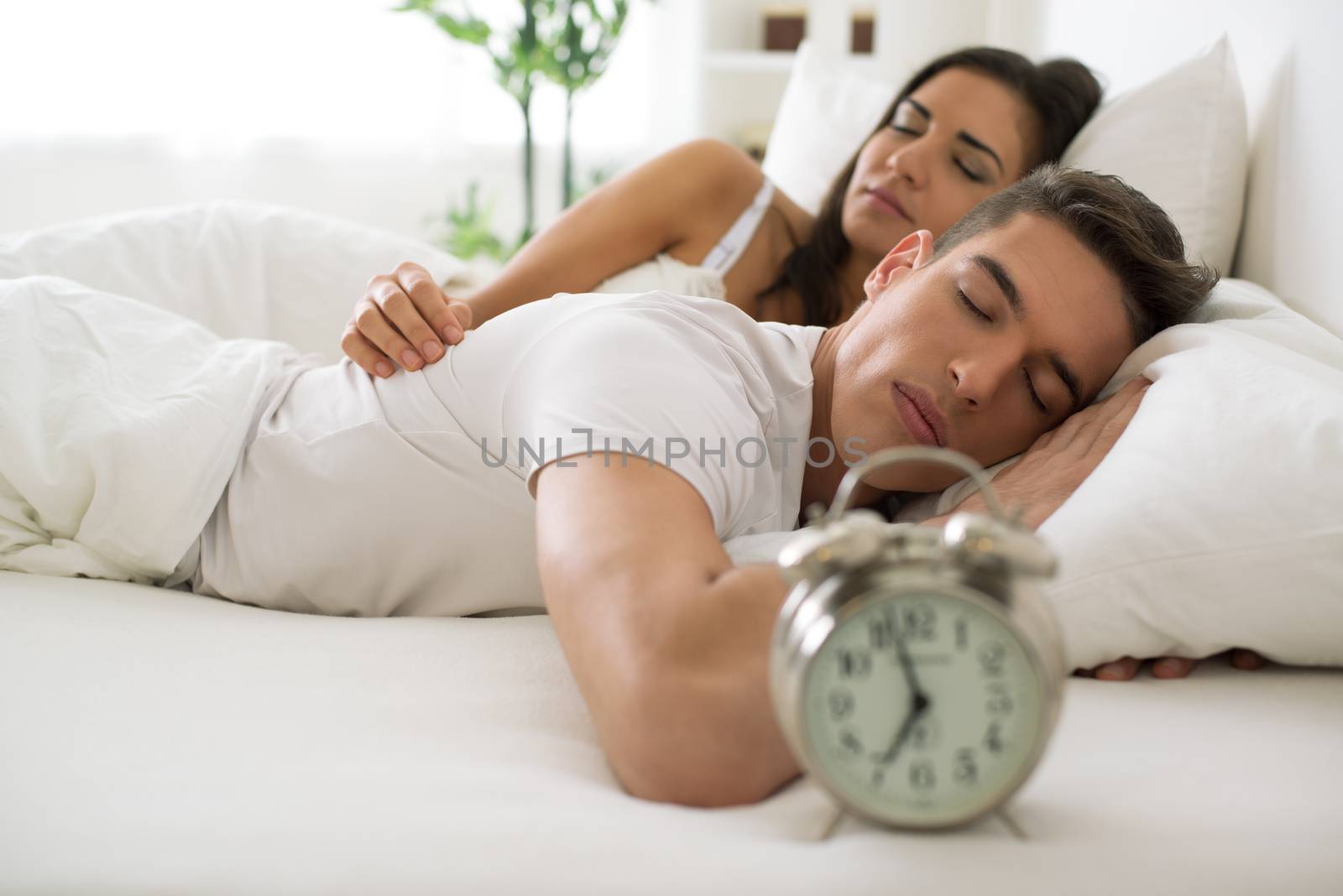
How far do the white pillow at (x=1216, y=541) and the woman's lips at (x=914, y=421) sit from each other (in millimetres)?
205

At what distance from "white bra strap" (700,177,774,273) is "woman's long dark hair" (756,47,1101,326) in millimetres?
94

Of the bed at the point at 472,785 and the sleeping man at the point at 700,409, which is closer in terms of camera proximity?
the bed at the point at 472,785

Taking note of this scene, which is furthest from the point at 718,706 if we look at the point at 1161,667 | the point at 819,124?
the point at 819,124

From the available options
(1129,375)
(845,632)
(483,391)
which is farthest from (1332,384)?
(483,391)

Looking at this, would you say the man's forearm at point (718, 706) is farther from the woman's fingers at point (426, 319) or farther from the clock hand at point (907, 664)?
the woman's fingers at point (426, 319)

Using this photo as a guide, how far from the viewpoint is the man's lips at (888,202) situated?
2.02m

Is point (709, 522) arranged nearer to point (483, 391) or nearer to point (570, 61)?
point (483, 391)

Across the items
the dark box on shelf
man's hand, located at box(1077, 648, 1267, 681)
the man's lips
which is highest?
the dark box on shelf

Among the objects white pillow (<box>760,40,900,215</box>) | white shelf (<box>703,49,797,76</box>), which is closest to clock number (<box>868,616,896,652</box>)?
white pillow (<box>760,40,900,215</box>)

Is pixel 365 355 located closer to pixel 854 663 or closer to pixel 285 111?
pixel 854 663

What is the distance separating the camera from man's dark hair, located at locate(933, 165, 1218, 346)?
50.3 inches

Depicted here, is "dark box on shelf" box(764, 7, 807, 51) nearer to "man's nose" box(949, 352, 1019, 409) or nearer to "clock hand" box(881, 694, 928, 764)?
"man's nose" box(949, 352, 1019, 409)

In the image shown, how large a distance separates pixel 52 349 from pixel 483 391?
1.93 ft

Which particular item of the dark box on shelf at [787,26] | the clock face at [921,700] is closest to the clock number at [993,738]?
the clock face at [921,700]
